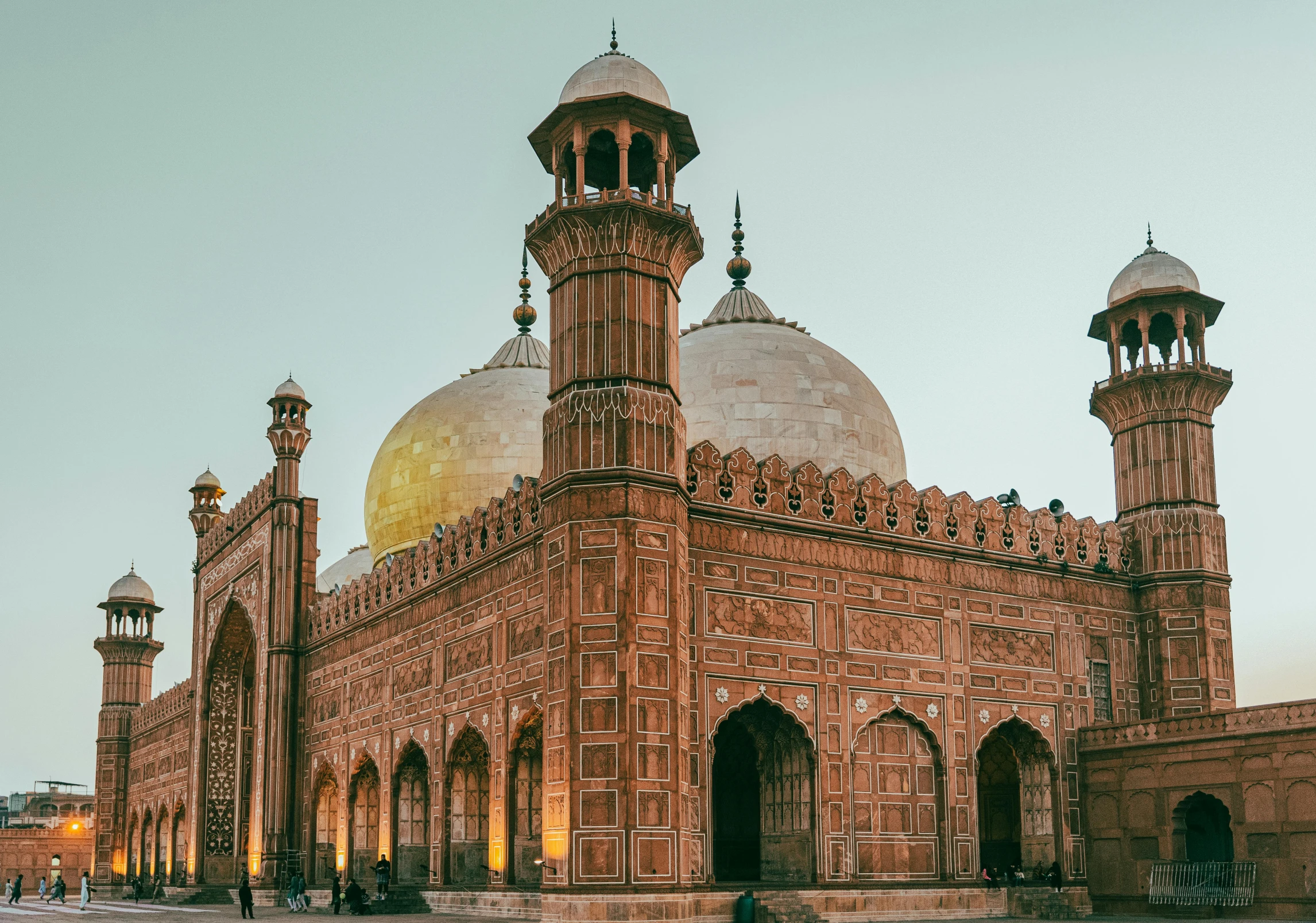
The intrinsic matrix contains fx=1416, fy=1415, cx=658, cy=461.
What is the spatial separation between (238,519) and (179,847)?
1176 centimetres

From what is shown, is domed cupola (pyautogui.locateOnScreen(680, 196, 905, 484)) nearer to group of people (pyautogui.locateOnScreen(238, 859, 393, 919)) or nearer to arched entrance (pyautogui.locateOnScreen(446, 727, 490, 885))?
arched entrance (pyautogui.locateOnScreen(446, 727, 490, 885))

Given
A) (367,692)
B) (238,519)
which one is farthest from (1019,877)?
(238,519)

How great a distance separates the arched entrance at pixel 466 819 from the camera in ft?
70.3

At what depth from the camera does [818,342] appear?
83.4 ft

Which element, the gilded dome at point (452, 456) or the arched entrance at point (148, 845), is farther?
the arched entrance at point (148, 845)

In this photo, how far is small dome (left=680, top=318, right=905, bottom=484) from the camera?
2323 cm

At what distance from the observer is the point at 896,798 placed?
1931 cm

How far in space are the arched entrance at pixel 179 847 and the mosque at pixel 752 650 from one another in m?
11.1

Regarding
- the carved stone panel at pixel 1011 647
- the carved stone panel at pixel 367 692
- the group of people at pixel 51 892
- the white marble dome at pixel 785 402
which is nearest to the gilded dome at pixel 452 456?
the carved stone panel at pixel 367 692

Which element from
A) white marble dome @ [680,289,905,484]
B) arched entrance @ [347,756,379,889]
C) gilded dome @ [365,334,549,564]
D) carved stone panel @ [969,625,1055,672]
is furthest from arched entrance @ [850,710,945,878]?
gilded dome @ [365,334,549,564]

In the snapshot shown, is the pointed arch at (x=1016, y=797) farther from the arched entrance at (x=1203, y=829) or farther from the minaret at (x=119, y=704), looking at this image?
the minaret at (x=119, y=704)

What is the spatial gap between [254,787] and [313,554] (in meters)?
4.74

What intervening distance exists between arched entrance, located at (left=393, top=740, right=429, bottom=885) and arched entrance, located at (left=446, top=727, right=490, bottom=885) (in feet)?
5.04

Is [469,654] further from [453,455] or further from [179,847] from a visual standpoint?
[179,847]
